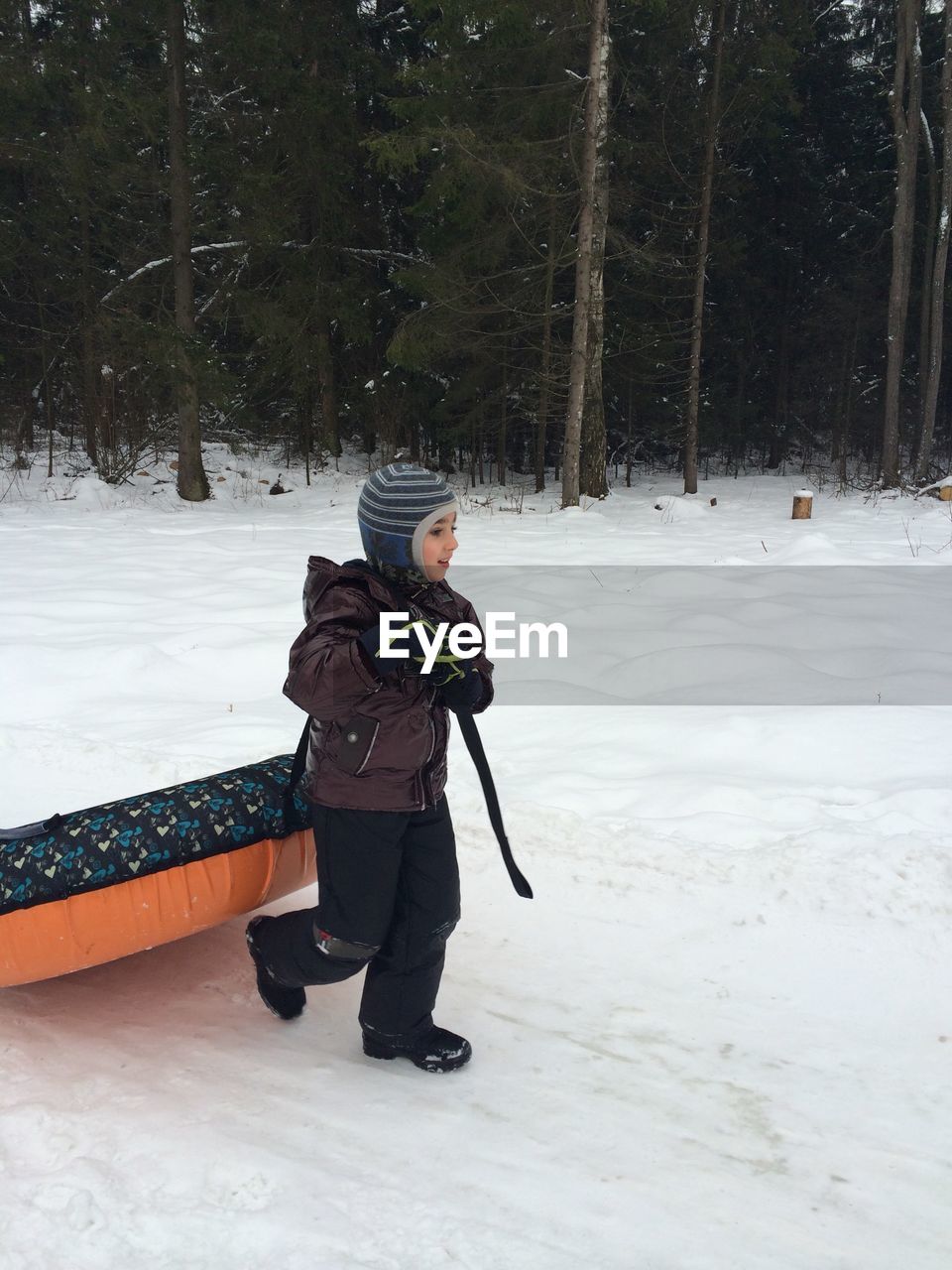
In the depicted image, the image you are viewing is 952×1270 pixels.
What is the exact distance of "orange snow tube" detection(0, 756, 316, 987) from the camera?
2.39 metres

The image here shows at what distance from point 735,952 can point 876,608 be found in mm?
4623

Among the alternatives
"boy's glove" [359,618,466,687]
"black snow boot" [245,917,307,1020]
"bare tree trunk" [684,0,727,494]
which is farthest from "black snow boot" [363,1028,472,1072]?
"bare tree trunk" [684,0,727,494]

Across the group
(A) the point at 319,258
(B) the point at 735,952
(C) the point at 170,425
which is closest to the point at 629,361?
(A) the point at 319,258

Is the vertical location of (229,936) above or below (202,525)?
below

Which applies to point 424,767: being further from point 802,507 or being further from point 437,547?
point 802,507

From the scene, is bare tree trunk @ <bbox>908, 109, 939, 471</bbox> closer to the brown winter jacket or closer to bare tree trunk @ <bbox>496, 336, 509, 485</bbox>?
bare tree trunk @ <bbox>496, 336, 509, 485</bbox>

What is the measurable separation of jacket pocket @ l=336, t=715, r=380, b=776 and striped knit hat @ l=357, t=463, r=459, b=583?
38 centimetres

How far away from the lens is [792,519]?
13211mm

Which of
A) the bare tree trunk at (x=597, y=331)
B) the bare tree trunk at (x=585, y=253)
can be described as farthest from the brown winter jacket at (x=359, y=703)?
the bare tree trunk at (x=597, y=331)

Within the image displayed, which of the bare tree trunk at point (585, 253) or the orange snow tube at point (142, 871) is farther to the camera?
the bare tree trunk at point (585, 253)

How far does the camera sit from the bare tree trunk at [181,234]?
13625mm

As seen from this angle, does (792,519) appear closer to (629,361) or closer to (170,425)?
(629,361)

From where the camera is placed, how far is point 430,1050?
244 centimetres

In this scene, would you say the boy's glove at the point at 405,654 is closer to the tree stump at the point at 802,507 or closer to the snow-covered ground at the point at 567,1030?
the snow-covered ground at the point at 567,1030
